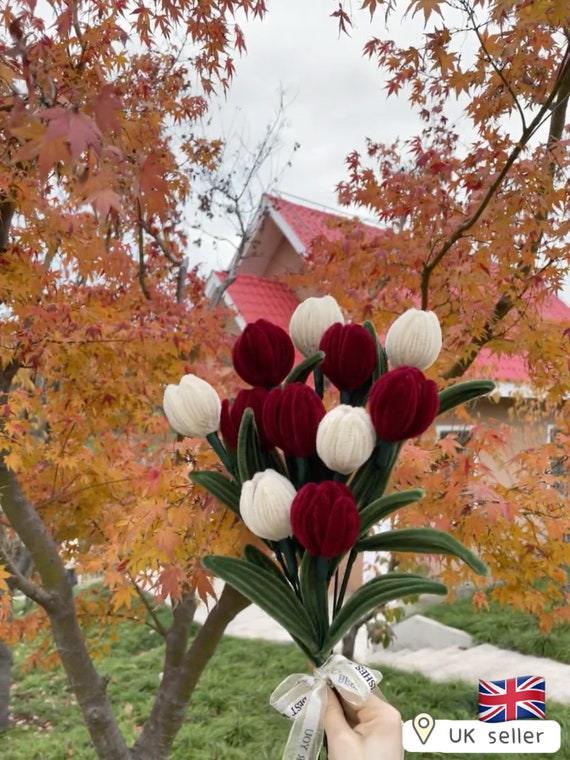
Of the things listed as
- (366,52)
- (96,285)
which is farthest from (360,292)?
A: (96,285)

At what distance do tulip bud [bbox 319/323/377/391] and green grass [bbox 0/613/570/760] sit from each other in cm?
393

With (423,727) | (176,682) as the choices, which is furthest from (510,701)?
(176,682)

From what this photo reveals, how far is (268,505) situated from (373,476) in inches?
7.8

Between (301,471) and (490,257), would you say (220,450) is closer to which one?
(301,471)

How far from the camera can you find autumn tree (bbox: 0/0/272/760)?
197 centimetres

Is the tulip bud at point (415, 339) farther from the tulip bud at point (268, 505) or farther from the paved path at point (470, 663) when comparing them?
the paved path at point (470, 663)

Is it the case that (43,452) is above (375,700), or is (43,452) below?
above

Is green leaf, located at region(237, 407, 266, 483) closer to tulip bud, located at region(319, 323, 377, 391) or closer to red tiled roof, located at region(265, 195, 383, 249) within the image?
tulip bud, located at region(319, 323, 377, 391)

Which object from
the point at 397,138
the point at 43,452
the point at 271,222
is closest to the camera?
the point at 43,452

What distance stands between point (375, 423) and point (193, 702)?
5.07 meters

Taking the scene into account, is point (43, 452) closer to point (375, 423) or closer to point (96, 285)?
point (96, 285)

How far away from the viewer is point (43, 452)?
11.6 feet

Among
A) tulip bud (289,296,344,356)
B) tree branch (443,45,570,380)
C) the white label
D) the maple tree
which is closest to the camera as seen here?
tulip bud (289,296,344,356)

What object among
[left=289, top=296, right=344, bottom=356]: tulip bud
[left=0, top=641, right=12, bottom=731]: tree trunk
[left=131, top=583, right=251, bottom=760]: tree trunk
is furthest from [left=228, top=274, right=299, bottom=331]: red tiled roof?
[left=289, top=296, right=344, bottom=356]: tulip bud
